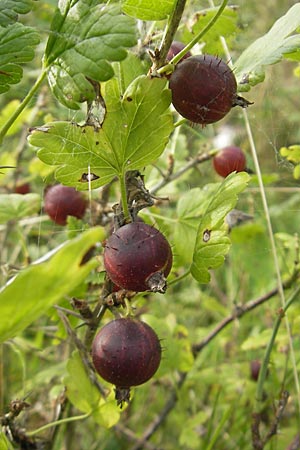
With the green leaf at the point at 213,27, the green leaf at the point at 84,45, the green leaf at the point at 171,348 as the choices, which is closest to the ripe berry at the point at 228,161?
the green leaf at the point at 213,27

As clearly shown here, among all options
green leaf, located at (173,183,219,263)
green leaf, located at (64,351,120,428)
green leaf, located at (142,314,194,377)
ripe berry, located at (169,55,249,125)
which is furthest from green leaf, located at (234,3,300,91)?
green leaf, located at (142,314,194,377)

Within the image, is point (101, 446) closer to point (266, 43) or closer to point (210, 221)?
point (210, 221)

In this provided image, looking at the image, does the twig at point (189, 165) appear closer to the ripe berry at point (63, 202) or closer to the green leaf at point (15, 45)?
the ripe berry at point (63, 202)

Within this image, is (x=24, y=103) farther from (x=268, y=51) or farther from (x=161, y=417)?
(x=161, y=417)

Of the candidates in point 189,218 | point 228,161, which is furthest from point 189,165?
point 189,218

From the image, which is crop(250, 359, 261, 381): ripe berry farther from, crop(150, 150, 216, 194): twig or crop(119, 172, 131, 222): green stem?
crop(119, 172, 131, 222): green stem

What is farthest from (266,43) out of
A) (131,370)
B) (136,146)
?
(131,370)
